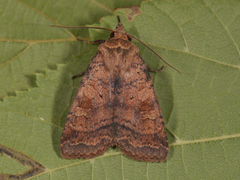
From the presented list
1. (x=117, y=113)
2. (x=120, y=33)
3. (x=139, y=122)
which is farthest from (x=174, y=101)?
(x=120, y=33)

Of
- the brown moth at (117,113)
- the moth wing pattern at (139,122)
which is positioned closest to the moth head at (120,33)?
the brown moth at (117,113)

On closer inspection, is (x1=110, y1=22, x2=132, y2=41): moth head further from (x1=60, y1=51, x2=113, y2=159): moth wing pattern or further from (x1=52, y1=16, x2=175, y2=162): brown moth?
(x1=60, y1=51, x2=113, y2=159): moth wing pattern

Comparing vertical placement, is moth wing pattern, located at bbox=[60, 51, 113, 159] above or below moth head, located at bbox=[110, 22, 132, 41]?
below

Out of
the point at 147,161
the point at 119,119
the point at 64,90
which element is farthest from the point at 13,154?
the point at 147,161

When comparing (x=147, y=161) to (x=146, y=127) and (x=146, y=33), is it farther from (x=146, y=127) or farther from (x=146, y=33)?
(x=146, y=33)

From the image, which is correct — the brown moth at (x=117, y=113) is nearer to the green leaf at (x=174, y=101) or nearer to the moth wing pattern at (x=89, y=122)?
the moth wing pattern at (x=89, y=122)

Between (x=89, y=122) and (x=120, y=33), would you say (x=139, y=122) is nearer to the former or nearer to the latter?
(x=89, y=122)

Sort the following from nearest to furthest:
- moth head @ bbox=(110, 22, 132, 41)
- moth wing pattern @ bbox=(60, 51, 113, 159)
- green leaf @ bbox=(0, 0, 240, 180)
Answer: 1. moth wing pattern @ bbox=(60, 51, 113, 159)
2. green leaf @ bbox=(0, 0, 240, 180)
3. moth head @ bbox=(110, 22, 132, 41)

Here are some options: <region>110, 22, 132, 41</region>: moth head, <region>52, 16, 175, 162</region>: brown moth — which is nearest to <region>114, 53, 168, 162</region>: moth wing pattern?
<region>52, 16, 175, 162</region>: brown moth
